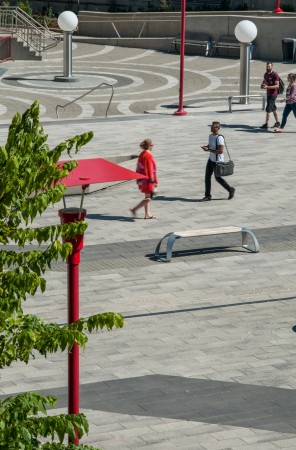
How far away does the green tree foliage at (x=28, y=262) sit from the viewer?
760 centimetres

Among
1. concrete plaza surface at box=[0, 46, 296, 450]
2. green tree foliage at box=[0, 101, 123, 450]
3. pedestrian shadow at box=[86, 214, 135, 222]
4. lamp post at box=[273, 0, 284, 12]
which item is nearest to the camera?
green tree foliage at box=[0, 101, 123, 450]

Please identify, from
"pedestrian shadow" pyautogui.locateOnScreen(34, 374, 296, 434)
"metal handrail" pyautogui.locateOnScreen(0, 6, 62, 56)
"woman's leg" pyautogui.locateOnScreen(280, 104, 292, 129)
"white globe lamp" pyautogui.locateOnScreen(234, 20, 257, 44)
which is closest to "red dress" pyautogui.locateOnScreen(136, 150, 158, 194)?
"pedestrian shadow" pyautogui.locateOnScreen(34, 374, 296, 434)

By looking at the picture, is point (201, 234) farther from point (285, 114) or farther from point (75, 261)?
point (285, 114)

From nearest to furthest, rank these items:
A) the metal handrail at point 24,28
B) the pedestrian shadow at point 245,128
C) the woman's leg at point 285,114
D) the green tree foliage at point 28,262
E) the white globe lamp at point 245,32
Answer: the green tree foliage at point 28,262
the woman's leg at point 285,114
the pedestrian shadow at point 245,128
the white globe lamp at point 245,32
the metal handrail at point 24,28

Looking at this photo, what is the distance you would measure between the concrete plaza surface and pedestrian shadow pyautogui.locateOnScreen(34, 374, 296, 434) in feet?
0.04

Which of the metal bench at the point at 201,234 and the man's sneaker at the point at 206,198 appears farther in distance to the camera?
the man's sneaker at the point at 206,198

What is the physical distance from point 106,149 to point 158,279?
9649 millimetres

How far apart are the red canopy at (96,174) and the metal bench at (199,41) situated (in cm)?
3263

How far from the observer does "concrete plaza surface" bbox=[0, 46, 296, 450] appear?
40.7 feet

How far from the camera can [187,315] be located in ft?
51.7

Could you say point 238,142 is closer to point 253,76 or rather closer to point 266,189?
point 266,189

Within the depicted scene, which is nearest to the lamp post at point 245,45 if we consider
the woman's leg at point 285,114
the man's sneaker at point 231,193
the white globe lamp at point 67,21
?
the woman's leg at point 285,114

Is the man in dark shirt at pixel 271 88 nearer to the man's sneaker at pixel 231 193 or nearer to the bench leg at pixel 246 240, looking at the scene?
the man's sneaker at pixel 231 193

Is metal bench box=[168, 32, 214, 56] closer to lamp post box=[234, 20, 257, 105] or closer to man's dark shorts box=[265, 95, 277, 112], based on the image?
lamp post box=[234, 20, 257, 105]
